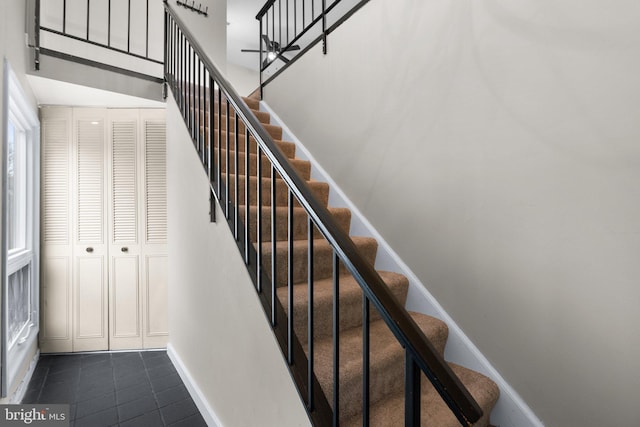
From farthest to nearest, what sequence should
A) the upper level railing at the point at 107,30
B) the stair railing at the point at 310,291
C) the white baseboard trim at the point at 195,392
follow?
the upper level railing at the point at 107,30
the white baseboard trim at the point at 195,392
the stair railing at the point at 310,291

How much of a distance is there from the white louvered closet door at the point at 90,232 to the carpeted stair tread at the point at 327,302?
2.38 m

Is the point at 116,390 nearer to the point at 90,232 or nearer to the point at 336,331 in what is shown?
the point at 90,232

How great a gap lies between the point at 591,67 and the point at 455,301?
3.85 ft

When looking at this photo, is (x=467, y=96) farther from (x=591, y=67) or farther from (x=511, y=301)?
(x=511, y=301)

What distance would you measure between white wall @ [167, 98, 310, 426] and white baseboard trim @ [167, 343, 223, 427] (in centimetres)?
3

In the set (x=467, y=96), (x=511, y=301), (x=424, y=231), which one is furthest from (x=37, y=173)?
(x=511, y=301)

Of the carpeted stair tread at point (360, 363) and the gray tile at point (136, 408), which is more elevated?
the carpeted stair tread at point (360, 363)

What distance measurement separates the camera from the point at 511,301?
1.54 m

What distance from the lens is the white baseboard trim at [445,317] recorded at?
4.98 feet

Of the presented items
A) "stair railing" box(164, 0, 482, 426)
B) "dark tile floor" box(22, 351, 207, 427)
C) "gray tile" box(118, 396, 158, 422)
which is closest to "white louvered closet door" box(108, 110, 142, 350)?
"dark tile floor" box(22, 351, 207, 427)

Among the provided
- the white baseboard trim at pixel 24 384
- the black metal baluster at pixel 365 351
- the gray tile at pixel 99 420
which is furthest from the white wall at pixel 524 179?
the white baseboard trim at pixel 24 384

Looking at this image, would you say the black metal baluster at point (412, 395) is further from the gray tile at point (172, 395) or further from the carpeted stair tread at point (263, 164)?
the gray tile at point (172, 395)

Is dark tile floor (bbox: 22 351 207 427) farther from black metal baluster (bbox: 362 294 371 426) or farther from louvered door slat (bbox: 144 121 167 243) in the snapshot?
black metal baluster (bbox: 362 294 371 426)

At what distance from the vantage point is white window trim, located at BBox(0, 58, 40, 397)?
1.80 m
